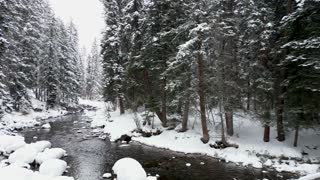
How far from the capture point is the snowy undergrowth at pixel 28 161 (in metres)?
12.2

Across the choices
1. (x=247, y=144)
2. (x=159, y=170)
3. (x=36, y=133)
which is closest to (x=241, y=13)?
(x=247, y=144)

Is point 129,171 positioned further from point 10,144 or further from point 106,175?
point 10,144

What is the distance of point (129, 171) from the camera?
13.3 metres

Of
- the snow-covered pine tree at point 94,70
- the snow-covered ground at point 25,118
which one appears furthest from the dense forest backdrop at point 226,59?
the snow-covered pine tree at point 94,70

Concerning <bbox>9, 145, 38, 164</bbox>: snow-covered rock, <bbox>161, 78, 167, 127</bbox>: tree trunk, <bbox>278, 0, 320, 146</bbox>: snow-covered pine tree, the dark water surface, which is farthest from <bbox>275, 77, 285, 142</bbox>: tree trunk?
<bbox>9, 145, 38, 164</bbox>: snow-covered rock

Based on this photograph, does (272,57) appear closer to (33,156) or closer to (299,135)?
(299,135)

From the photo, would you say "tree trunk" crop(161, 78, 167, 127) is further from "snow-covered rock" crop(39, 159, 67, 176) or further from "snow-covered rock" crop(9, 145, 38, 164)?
"snow-covered rock" crop(39, 159, 67, 176)

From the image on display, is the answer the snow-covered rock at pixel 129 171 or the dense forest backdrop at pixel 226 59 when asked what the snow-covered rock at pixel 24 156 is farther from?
the dense forest backdrop at pixel 226 59

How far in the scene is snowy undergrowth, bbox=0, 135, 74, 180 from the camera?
12.2 meters

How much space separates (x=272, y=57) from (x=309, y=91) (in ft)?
13.4

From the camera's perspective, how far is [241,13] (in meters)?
21.6

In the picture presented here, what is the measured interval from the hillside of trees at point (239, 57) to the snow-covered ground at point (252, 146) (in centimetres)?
91

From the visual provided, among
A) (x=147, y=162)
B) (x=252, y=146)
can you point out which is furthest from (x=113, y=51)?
(x=252, y=146)

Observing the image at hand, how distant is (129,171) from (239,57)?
41.1 feet
